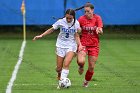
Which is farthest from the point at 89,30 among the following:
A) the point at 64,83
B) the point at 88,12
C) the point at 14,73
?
the point at 14,73

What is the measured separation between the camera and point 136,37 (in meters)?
33.1

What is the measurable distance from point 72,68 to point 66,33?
5.68 metres

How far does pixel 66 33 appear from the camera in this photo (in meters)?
13.1

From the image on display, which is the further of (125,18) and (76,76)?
(125,18)

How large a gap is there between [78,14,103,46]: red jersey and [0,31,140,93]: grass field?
1.11 meters

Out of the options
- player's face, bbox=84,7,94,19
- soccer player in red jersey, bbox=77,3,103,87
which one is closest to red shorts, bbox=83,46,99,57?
soccer player in red jersey, bbox=77,3,103,87

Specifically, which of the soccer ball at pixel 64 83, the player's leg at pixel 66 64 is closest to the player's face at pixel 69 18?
the player's leg at pixel 66 64

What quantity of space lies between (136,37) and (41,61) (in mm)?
13226

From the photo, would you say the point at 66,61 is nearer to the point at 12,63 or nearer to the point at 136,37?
the point at 12,63

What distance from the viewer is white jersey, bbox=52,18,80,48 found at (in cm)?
1302

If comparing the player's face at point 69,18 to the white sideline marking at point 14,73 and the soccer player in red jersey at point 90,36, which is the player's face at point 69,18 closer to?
the soccer player in red jersey at point 90,36

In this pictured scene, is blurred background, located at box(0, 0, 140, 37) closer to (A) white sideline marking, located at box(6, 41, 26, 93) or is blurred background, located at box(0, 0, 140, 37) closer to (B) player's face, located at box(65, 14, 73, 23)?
(A) white sideline marking, located at box(6, 41, 26, 93)

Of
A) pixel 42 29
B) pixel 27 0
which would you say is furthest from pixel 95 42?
pixel 42 29

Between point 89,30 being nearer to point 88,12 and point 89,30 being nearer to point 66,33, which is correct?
point 88,12
